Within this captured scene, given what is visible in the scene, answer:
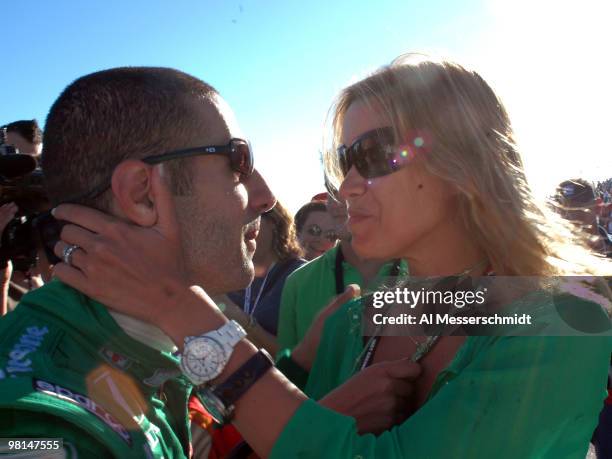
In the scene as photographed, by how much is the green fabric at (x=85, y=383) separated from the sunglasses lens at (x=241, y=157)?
69 centimetres

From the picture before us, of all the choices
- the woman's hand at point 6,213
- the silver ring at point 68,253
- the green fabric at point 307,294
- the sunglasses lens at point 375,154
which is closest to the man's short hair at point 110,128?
the silver ring at point 68,253

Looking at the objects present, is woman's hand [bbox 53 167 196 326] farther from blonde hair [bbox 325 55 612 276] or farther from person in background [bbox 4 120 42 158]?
person in background [bbox 4 120 42 158]

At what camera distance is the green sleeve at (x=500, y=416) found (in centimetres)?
140

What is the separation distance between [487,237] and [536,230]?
175mm

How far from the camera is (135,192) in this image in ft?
5.57

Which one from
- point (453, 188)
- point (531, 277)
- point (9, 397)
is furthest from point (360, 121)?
point (9, 397)

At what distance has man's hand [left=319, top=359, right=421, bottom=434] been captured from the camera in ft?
5.35

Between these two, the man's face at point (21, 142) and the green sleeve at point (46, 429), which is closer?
→ the green sleeve at point (46, 429)

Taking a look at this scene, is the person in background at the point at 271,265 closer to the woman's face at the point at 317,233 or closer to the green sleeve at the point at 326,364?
the woman's face at the point at 317,233

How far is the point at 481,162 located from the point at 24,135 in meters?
4.13

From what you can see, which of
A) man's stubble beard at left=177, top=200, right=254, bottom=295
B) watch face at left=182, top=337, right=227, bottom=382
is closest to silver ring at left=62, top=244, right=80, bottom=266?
man's stubble beard at left=177, top=200, right=254, bottom=295

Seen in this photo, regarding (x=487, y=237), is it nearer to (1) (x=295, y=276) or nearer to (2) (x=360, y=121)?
(2) (x=360, y=121)

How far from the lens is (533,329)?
1.56 m

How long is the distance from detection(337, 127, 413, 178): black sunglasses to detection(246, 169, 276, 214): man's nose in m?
0.39
